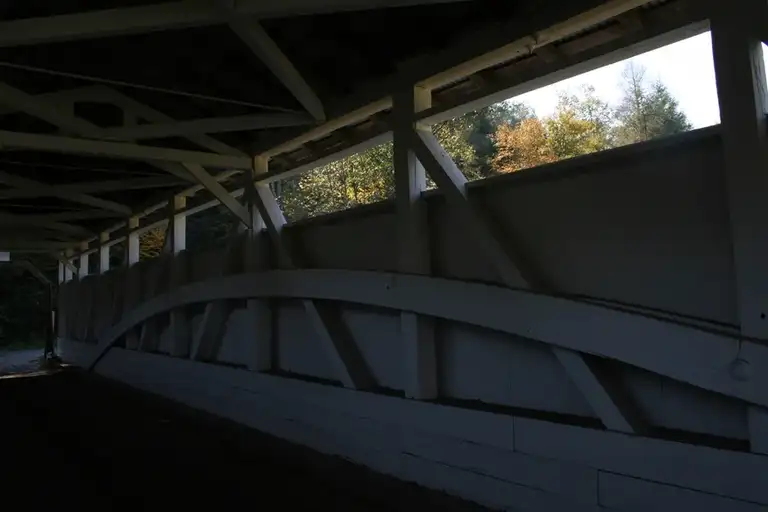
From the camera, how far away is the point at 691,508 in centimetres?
277

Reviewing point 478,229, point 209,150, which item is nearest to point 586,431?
point 478,229

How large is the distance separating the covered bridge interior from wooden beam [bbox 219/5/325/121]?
0.02m

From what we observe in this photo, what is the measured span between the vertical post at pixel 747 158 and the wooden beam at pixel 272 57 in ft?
8.72

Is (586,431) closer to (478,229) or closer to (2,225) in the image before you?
(478,229)

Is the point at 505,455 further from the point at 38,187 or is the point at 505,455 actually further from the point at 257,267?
the point at 38,187

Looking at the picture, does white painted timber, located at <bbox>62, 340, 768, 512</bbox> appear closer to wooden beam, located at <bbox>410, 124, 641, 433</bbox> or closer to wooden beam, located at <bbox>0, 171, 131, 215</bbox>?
wooden beam, located at <bbox>410, 124, 641, 433</bbox>

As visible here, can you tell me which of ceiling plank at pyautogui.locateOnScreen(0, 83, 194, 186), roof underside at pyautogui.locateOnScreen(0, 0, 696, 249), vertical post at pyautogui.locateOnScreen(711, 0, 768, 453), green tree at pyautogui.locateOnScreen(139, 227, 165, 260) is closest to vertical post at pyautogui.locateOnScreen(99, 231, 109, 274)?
roof underside at pyautogui.locateOnScreen(0, 0, 696, 249)

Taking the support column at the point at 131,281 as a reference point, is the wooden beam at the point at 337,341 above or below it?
below

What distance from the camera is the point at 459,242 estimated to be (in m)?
4.17

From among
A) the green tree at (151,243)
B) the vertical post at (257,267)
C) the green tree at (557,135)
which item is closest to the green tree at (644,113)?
the green tree at (557,135)

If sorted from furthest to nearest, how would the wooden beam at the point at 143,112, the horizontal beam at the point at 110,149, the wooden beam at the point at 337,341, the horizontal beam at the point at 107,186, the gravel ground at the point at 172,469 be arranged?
the horizontal beam at the point at 107,186 < the wooden beam at the point at 143,112 < the horizontal beam at the point at 110,149 < the wooden beam at the point at 337,341 < the gravel ground at the point at 172,469

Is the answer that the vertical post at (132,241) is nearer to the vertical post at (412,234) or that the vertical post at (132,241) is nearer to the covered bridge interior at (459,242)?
the covered bridge interior at (459,242)

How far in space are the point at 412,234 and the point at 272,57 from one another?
1643mm

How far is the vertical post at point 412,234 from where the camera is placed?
14.0 feet
